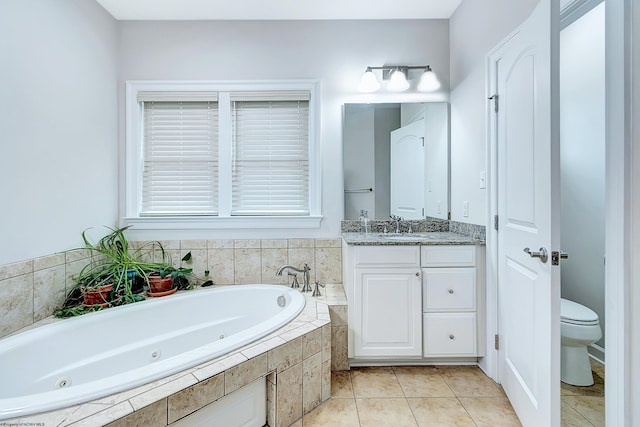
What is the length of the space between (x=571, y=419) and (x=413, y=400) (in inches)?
30.9

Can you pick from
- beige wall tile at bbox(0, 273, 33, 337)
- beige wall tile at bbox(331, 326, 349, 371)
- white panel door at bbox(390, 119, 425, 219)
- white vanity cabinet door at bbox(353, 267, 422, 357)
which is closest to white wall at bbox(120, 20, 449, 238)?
white panel door at bbox(390, 119, 425, 219)

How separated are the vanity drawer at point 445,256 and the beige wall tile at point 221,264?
1.49 meters

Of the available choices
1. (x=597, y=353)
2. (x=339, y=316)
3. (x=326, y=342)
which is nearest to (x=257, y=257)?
(x=339, y=316)

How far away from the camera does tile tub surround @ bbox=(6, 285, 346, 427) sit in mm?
961

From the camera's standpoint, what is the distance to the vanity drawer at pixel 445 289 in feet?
6.53

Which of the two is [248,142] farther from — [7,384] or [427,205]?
[7,384]

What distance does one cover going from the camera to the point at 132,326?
1.82 metres

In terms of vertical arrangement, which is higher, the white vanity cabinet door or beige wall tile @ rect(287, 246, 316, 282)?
beige wall tile @ rect(287, 246, 316, 282)

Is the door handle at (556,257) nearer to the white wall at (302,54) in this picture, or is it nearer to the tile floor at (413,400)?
the tile floor at (413,400)

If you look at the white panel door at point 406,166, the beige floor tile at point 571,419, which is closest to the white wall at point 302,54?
the white panel door at point 406,166

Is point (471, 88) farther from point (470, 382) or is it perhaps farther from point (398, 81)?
point (470, 382)

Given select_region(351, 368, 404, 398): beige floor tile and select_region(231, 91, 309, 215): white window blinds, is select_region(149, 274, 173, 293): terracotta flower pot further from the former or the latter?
select_region(351, 368, 404, 398): beige floor tile

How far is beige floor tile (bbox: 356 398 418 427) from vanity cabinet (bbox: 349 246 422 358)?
32cm

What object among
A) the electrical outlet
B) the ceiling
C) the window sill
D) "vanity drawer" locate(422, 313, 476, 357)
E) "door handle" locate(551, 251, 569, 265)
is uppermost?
the ceiling
